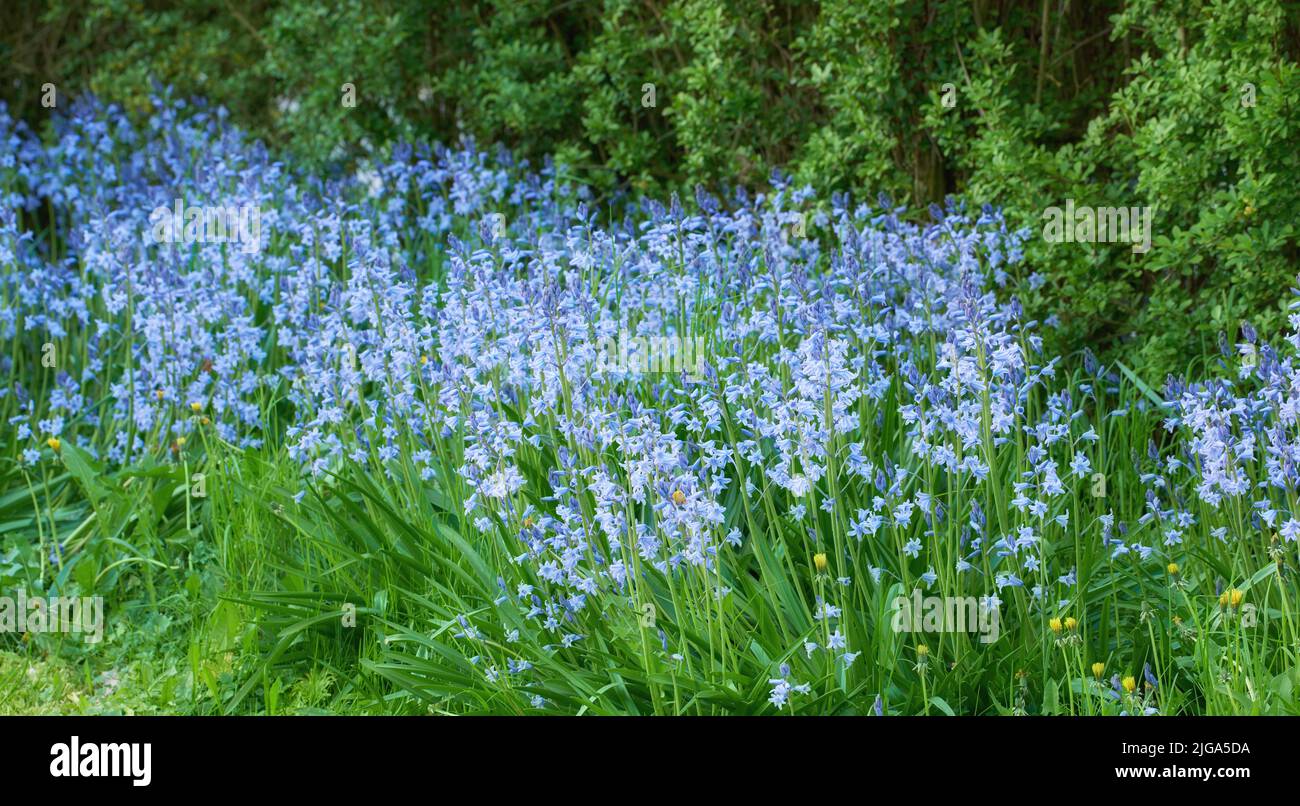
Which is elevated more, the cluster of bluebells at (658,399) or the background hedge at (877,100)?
the background hedge at (877,100)

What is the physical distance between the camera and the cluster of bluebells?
→ 13.1ft

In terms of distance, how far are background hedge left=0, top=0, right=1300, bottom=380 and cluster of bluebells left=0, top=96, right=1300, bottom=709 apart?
1.10 feet

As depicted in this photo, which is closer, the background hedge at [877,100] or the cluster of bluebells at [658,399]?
the cluster of bluebells at [658,399]

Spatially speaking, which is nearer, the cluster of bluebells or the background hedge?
the cluster of bluebells

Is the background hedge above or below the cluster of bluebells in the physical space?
above

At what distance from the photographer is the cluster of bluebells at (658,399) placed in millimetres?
3984

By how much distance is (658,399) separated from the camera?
4.85 m

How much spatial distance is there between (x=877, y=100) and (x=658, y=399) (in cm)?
251

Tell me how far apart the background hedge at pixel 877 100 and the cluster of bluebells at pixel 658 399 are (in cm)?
34

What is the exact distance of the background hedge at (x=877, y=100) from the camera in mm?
5449

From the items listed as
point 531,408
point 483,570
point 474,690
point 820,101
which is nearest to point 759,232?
point 820,101
